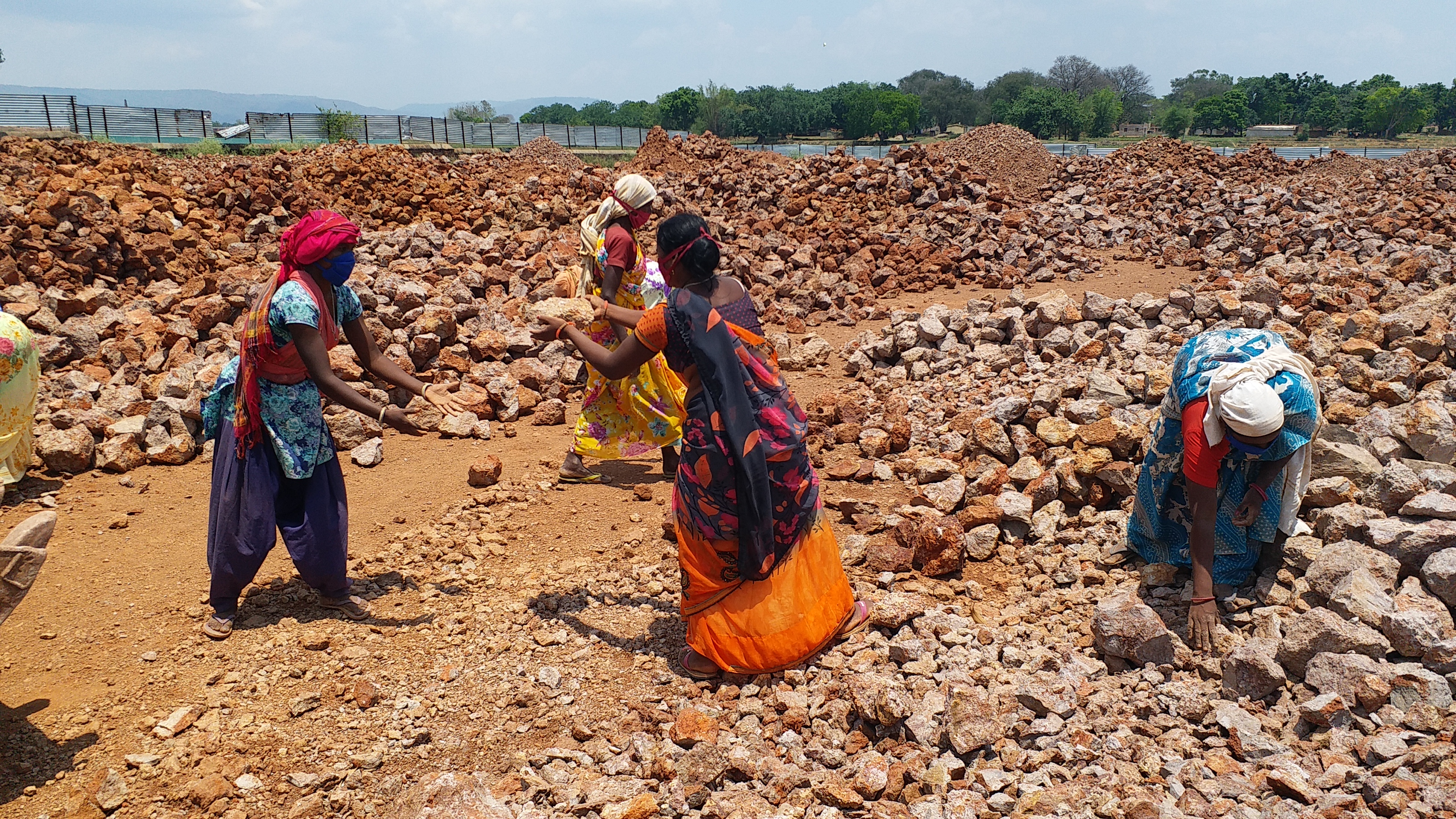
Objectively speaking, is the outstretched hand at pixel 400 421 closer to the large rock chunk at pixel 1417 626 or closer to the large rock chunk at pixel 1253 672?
the large rock chunk at pixel 1253 672

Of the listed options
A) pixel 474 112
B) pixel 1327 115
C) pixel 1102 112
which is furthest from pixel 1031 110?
pixel 474 112

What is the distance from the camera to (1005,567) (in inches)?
150

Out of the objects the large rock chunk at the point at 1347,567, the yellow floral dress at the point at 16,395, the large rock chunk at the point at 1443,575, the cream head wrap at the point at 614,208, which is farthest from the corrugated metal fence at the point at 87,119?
the large rock chunk at the point at 1443,575

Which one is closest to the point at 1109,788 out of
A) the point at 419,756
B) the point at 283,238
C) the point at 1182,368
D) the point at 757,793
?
the point at 757,793

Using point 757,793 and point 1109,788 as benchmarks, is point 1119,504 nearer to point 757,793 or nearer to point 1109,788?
point 1109,788

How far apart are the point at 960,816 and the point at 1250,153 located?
1804 cm

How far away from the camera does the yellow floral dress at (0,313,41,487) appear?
4527 mm

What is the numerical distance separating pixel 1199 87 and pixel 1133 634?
402 feet

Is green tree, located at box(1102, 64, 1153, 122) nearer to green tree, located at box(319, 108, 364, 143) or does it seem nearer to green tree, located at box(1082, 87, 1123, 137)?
green tree, located at box(1082, 87, 1123, 137)

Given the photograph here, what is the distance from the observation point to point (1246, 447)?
9.20ft

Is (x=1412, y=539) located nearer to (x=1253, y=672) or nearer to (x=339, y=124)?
(x=1253, y=672)

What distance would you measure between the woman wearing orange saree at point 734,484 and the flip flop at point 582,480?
2003mm

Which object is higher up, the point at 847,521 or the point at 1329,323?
the point at 1329,323

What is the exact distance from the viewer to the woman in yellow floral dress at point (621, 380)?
459 cm
